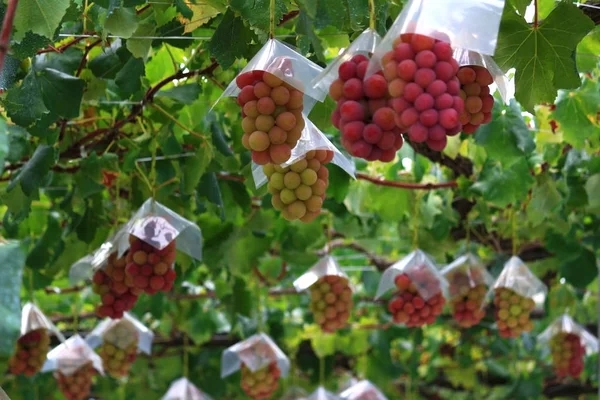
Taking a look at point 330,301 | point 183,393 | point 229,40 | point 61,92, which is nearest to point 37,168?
point 61,92

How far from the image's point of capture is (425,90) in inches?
55.2

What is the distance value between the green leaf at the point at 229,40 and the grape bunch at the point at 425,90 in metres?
0.79

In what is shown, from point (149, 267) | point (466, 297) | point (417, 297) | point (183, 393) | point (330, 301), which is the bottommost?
point (183, 393)

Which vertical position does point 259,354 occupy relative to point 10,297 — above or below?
below

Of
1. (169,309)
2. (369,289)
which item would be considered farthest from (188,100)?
(169,309)

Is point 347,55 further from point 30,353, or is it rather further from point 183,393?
point 183,393

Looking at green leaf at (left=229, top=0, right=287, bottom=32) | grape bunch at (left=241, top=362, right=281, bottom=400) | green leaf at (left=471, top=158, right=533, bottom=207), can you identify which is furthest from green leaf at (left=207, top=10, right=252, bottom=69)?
grape bunch at (left=241, top=362, right=281, bottom=400)

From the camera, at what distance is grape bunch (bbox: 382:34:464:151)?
139 centimetres

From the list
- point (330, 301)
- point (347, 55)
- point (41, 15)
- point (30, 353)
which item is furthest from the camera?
point (30, 353)

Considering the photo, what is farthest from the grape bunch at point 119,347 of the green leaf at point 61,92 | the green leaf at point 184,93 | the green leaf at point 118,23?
the green leaf at point 118,23

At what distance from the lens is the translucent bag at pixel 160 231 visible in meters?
2.68

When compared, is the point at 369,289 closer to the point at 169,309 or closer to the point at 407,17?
the point at 169,309

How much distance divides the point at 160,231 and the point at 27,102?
0.52 m

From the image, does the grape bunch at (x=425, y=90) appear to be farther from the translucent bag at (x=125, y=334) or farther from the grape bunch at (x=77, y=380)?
the grape bunch at (x=77, y=380)
